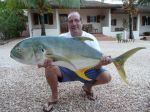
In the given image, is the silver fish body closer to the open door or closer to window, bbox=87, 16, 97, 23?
the open door

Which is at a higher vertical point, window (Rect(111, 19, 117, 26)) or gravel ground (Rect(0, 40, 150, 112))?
window (Rect(111, 19, 117, 26))

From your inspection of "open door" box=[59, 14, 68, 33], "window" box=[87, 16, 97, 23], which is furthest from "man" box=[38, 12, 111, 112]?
"window" box=[87, 16, 97, 23]

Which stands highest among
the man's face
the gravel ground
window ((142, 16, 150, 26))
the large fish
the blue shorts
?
window ((142, 16, 150, 26))

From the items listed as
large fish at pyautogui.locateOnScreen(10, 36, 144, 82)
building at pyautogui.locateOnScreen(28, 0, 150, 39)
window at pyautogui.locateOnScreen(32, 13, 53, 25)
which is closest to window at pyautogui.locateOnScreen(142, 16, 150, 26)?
building at pyautogui.locateOnScreen(28, 0, 150, 39)

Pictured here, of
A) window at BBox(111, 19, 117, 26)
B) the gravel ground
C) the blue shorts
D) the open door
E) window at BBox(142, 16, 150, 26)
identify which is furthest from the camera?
window at BBox(142, 16, 150, 26)

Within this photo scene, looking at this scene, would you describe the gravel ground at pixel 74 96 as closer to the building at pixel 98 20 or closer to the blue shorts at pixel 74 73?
the blue shorts at pixel 74 73

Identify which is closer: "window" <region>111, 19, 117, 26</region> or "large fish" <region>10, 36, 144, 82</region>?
"large fish" <region>10, 36, 144, 82</region>

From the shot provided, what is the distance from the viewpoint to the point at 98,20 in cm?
2520

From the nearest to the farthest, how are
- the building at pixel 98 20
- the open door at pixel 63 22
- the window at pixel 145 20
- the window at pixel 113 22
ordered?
the building at pixel 98 20
the open door at pixel 63 22
the window at pixel 113 22
the window at pixel 145 20

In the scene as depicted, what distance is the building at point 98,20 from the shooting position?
73.7 feet

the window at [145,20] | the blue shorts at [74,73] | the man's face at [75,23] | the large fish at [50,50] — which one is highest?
the window at [145,20]

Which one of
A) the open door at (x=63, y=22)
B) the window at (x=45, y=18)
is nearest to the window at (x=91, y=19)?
the open door at (x=63, y=22)

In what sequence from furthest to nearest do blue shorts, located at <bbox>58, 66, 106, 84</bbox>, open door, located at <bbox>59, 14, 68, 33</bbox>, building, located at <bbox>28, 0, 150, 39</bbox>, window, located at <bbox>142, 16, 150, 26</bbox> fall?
window, located at <bbox>142, 16, 150, 26</bbox>, open door, located at <bbox>59, 14, 68, 33</bbox>, building, located at <bbox>28, 0, 150, 39</bbox>, blue shorts, located at <bbox>58, 66, 106, 84</bbox>

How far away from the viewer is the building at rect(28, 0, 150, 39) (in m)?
22.5
